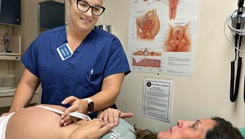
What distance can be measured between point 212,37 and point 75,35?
75 centimetres

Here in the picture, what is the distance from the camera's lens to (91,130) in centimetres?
92

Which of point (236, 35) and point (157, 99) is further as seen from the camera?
point (157, 99)

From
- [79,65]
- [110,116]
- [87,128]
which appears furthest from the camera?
[79,65]

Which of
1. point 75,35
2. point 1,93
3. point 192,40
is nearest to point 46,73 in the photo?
point 75,35

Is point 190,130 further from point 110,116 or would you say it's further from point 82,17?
point 82,17

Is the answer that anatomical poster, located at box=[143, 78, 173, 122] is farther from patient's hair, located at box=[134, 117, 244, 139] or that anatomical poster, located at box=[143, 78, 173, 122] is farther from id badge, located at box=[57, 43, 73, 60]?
id badge, located at box=[57, 43, 73, 60]

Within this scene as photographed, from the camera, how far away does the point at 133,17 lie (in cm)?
160

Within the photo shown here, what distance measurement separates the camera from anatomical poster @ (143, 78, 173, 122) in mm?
1430

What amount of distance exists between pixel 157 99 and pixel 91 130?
66cm

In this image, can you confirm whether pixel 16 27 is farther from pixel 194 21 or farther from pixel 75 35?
pixel 194 21

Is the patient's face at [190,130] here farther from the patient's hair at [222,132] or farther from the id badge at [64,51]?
the id badge at [64,51]

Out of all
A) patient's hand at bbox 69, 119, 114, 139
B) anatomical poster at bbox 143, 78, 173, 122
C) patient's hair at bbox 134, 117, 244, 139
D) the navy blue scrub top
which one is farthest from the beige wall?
patient's hand at bbox 69, 119, 114, 139

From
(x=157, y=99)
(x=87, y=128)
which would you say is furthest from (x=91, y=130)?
(x=157, y=99)

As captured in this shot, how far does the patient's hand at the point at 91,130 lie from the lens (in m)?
0.89
